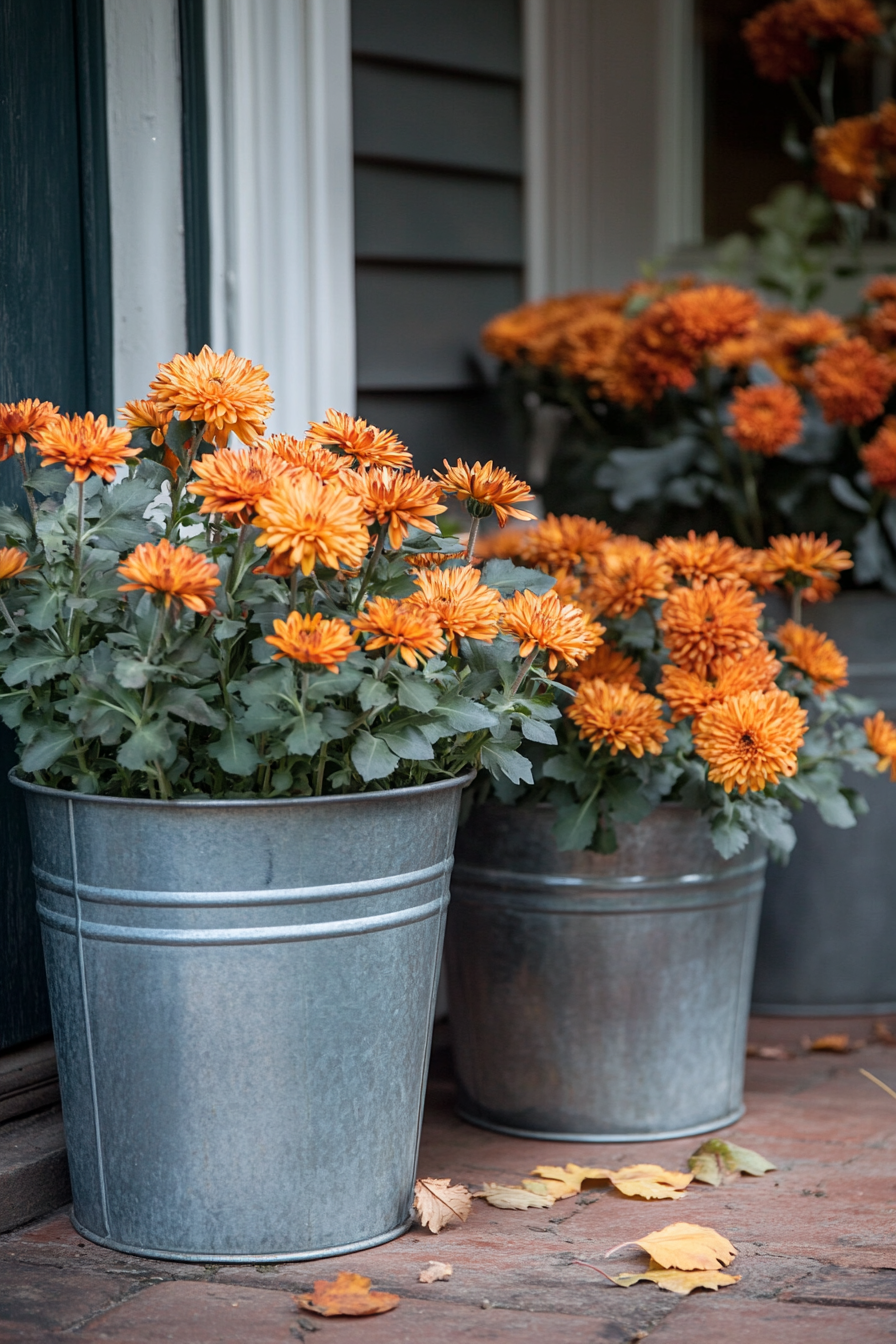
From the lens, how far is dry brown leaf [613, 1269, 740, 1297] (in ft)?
4.96

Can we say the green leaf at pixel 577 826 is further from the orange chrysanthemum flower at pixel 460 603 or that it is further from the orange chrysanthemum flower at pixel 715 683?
the orange chrysanthemum flower at pixel 460 603

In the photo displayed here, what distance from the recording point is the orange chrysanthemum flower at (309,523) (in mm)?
1331

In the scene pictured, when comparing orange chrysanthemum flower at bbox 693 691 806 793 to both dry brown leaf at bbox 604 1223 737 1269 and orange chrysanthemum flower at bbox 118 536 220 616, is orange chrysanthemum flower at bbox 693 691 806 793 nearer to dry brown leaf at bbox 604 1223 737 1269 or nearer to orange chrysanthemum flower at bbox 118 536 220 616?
dry brown leaf at bbox 604 1223 737 1269

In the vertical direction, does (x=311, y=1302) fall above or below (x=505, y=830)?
below

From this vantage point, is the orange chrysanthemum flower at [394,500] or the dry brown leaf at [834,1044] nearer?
the orange chrysanthemum flower at [394,500]

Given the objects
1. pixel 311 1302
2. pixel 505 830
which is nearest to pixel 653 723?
pixel 505 830

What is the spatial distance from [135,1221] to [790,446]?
1574 millimetres

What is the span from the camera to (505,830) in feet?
6.38

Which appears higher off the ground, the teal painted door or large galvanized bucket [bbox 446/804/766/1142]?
the teal painted door

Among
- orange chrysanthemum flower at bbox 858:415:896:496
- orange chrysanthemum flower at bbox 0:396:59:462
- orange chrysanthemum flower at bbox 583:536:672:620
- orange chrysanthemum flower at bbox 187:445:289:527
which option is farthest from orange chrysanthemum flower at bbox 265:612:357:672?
orange chrysanthemum flower at bbox 858:415:896:496

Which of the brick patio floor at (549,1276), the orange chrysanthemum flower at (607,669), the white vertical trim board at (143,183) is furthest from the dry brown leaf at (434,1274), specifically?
the white vertical trim board at (143,183)

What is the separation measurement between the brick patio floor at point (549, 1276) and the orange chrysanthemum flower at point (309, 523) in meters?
0.72

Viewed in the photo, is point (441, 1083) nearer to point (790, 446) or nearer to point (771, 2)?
point (790, 446)

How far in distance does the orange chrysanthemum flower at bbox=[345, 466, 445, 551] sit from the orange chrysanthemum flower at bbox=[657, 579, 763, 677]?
428 millimetres
